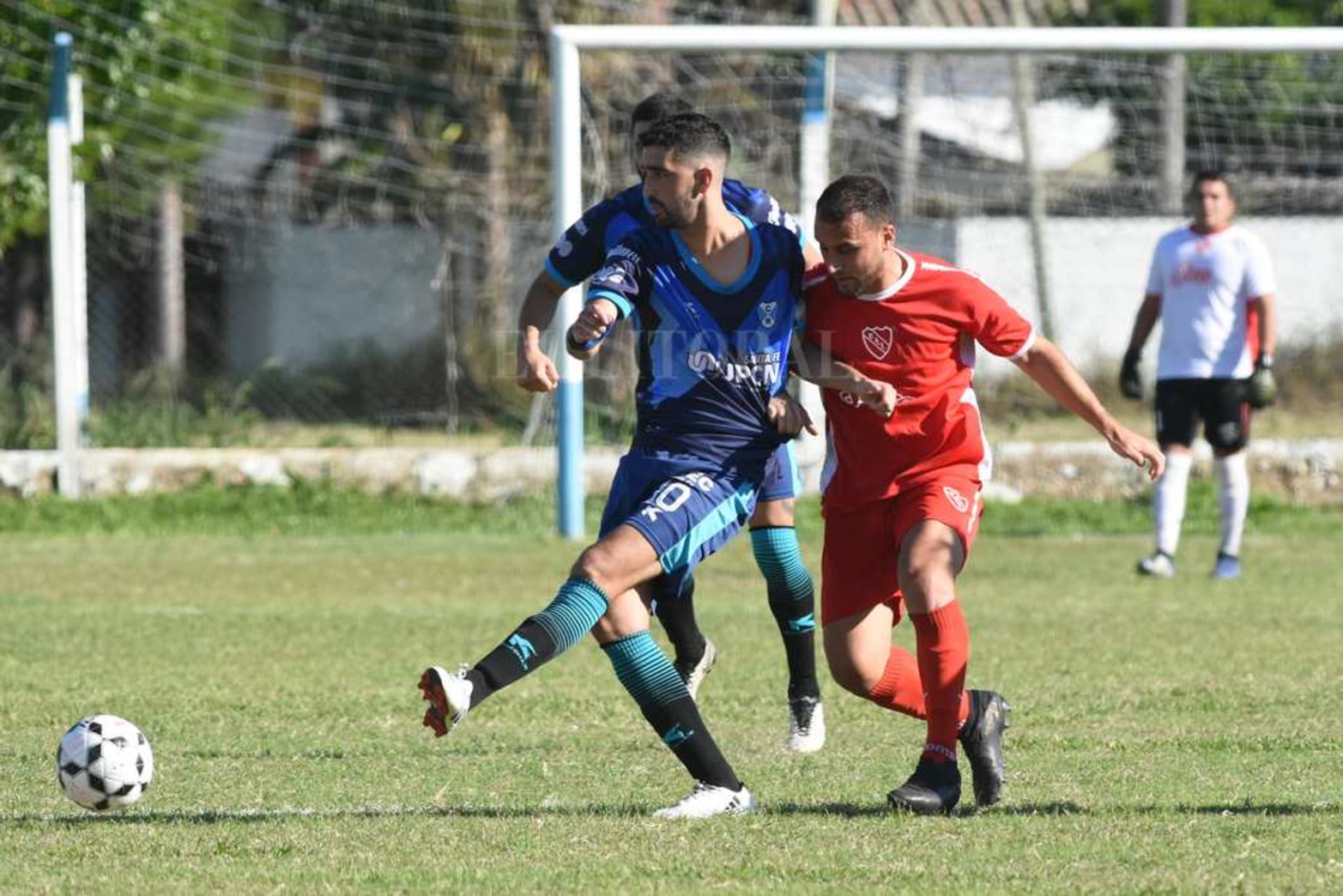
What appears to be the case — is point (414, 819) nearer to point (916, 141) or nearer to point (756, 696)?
point (756, 696)

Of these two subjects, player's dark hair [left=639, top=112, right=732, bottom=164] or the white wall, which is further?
the white wall

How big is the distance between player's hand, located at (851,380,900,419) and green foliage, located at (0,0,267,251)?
1132cm

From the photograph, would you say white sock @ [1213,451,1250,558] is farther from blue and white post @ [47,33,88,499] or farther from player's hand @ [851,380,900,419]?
A: blue and white post @ [47,33,88,499]

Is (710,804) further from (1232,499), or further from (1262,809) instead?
(1232,499)

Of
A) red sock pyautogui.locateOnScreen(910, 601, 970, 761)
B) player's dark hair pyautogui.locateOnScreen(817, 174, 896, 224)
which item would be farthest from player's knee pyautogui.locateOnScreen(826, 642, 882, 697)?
player's dark hair pyautogui.locateOnScreen(817, 174, 896, 224)

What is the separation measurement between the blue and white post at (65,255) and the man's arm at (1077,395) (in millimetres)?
10078

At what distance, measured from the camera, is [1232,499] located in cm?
1173

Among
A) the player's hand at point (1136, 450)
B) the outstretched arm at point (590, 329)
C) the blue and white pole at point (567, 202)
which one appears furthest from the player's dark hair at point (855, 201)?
the blue and white pole at point (567, 202)

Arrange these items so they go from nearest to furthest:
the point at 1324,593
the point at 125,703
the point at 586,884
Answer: the point at 586,884, the point at 125,703, the point at 1324,593

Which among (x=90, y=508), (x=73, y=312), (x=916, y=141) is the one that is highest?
(x=916, y=141)

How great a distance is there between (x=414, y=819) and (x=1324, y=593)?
6.77 m

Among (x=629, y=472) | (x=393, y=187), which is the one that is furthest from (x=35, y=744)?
(x=393, y=187)

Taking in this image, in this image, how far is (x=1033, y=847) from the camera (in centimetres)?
502

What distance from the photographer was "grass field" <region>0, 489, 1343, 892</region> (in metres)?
4.85
